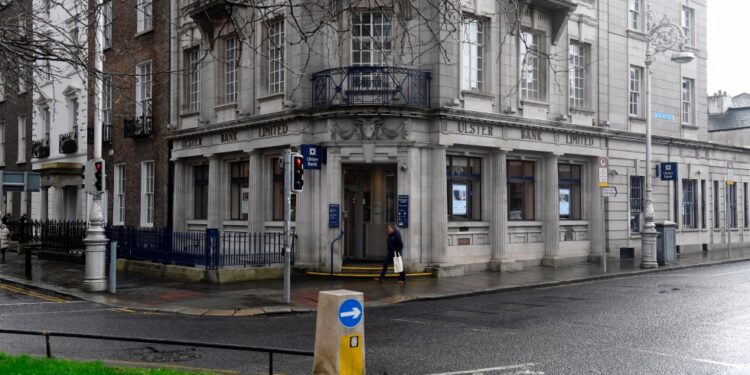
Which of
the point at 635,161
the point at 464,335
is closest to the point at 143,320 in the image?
the point at 464,335

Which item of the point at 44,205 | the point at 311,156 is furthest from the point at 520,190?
the point at 44,205

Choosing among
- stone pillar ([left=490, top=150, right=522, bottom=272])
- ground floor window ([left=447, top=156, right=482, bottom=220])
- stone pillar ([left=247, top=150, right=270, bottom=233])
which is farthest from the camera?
stone pillar ([left=247, top=150, right=270, bottom=233])

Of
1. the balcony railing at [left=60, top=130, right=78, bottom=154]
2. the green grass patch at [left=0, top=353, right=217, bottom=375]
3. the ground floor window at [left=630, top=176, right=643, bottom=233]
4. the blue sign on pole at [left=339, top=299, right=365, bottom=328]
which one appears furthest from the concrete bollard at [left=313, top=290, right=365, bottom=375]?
the balcony railing at [left=60, top=130, right=78, bottom=154]

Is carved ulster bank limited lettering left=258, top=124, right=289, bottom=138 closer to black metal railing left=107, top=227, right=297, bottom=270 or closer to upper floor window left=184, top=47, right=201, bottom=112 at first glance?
black metal railing left=107, top=227, right=297, bottom=270

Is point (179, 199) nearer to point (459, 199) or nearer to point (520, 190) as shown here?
point (459, 199)

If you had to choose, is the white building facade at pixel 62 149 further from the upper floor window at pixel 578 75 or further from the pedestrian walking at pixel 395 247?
the upper floor window at pixel 578 75

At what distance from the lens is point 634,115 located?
2764 cm

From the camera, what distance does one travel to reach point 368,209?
2175 centimetres

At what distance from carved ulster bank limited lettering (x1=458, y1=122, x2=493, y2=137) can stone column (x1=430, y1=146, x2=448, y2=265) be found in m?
0.99

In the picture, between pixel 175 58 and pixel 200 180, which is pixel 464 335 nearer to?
pixel 200 180

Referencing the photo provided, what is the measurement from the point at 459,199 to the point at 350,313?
597 inches

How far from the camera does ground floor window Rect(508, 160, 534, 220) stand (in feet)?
76.6

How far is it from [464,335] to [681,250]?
22.0 meters

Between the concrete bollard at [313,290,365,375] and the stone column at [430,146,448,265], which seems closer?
the concrete bollard at [313,290,365,375]
